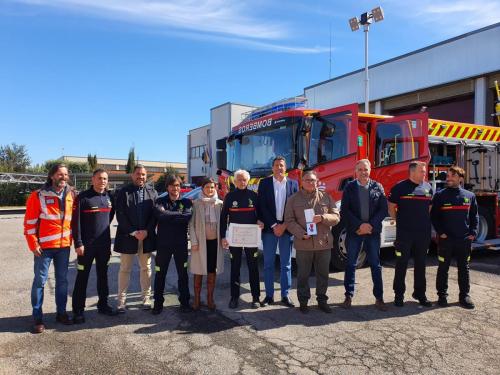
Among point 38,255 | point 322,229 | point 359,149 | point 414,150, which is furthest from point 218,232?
point 414,150

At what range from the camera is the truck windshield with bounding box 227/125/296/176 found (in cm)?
680

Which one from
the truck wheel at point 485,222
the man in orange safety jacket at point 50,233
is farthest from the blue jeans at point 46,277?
the truck wheel at point 485,222

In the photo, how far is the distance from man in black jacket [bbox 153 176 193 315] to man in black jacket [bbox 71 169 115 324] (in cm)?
59

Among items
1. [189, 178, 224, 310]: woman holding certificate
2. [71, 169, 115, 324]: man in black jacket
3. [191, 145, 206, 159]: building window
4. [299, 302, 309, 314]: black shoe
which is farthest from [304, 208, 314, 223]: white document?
[191, 145, 206, 159]: building window

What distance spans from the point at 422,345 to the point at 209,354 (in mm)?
2089

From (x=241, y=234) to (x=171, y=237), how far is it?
2.86 ft

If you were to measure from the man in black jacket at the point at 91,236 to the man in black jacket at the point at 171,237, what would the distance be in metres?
0.59

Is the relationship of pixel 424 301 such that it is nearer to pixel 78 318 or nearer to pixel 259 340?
pixel 259 340

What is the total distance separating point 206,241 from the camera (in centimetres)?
501

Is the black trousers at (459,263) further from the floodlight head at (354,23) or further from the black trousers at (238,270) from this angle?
the floodlight head at (354,23)

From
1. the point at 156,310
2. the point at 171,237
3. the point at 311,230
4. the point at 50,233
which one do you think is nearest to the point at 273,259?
the point at 311,230

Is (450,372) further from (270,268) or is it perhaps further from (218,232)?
(218,232)

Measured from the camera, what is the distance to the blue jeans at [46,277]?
13.9ft

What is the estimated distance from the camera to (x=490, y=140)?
9.12 m
